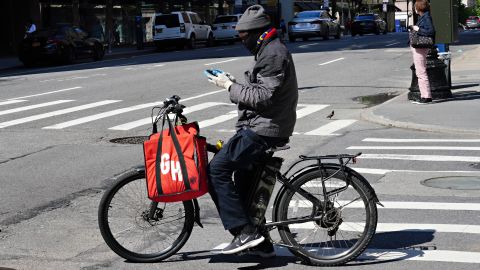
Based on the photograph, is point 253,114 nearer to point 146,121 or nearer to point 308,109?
point 146,121

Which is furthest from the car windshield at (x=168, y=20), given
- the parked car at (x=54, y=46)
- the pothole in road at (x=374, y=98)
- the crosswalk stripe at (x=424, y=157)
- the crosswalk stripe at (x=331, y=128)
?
the crosswalk stripe at (x=424, y=157)

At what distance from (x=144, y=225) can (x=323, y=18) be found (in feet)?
150

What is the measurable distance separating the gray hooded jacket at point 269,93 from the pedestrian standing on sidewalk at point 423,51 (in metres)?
10.7

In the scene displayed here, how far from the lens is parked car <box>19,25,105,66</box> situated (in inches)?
1324

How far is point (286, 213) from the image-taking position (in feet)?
19.8

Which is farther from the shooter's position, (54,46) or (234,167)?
(54,46)

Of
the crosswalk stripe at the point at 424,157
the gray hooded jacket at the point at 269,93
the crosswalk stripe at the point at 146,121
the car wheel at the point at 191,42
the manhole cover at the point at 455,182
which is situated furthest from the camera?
the car wheel at the point at 191,42

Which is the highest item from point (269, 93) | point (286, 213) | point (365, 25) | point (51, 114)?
point (365, 25)

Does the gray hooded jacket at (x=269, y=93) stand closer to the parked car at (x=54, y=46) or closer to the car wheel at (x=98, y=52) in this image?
the parked car at (x=54, y=46)

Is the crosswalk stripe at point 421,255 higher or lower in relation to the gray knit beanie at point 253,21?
lower

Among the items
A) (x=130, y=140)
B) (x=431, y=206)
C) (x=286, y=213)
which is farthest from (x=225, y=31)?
(x=286, y=213)

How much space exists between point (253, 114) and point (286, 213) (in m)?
0.76

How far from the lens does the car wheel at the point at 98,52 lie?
1446 inches

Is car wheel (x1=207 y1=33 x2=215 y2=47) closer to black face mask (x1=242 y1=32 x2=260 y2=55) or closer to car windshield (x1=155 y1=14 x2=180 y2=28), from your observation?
car windshield (x1=155 y1=14 x2=180 y2=28)
